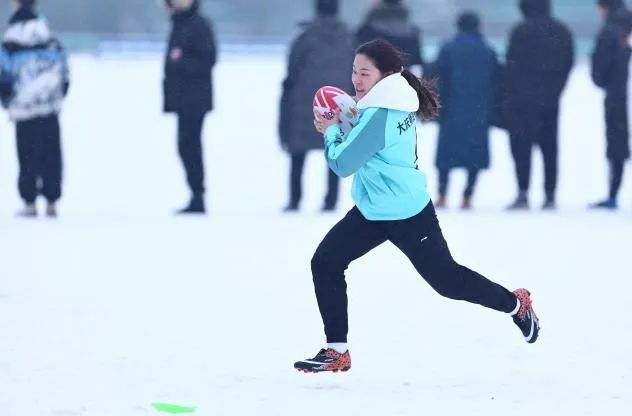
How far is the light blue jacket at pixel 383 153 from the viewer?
5.22 m

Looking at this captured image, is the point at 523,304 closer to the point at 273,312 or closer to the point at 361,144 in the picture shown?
the point at 361,144

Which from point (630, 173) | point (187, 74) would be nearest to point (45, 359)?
point (187, 74)

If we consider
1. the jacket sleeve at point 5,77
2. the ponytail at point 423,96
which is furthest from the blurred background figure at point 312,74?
the ponytail at point 423,96

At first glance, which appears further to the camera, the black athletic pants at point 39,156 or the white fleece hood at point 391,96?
the black athletic pants at point 39,156

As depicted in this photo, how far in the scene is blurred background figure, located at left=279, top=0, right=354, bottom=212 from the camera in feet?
38.5

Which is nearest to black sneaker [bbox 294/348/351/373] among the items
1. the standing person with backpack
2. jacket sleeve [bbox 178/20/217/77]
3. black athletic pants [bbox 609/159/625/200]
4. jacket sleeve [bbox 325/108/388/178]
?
the standing person with backpack

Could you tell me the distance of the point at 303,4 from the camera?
96.2 feet

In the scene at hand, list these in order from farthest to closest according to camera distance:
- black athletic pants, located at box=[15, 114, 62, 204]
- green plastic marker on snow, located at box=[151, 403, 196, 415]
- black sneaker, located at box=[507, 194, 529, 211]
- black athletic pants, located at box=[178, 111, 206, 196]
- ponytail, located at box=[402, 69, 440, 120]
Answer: black sneaker, located at box=[507, 194, 529, 211] → black athletic pants, located at box=[178, 111, 206, 196] → black athletic pants, located at box=[15, 114, 62, 204] → ponytail, located at box=[402, 69, 440, 120] → green plastic marker on snow, located at box=[151, 403, 196, 415]

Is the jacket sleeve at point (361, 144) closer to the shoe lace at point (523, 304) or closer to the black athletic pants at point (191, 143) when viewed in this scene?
the shoe lace at point (523, 304)

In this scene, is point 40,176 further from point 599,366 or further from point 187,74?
point 599,366

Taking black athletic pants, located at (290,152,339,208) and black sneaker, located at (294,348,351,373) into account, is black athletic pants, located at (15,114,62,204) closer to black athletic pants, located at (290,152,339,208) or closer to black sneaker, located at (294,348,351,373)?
black athletic pants, located at (290,152,339,208)

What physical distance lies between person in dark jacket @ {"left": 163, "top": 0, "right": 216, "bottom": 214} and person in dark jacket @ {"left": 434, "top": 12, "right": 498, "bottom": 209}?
1.77 meters

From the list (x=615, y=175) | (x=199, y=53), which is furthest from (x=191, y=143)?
(x=615, y=175)

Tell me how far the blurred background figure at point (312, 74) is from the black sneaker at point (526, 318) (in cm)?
605
